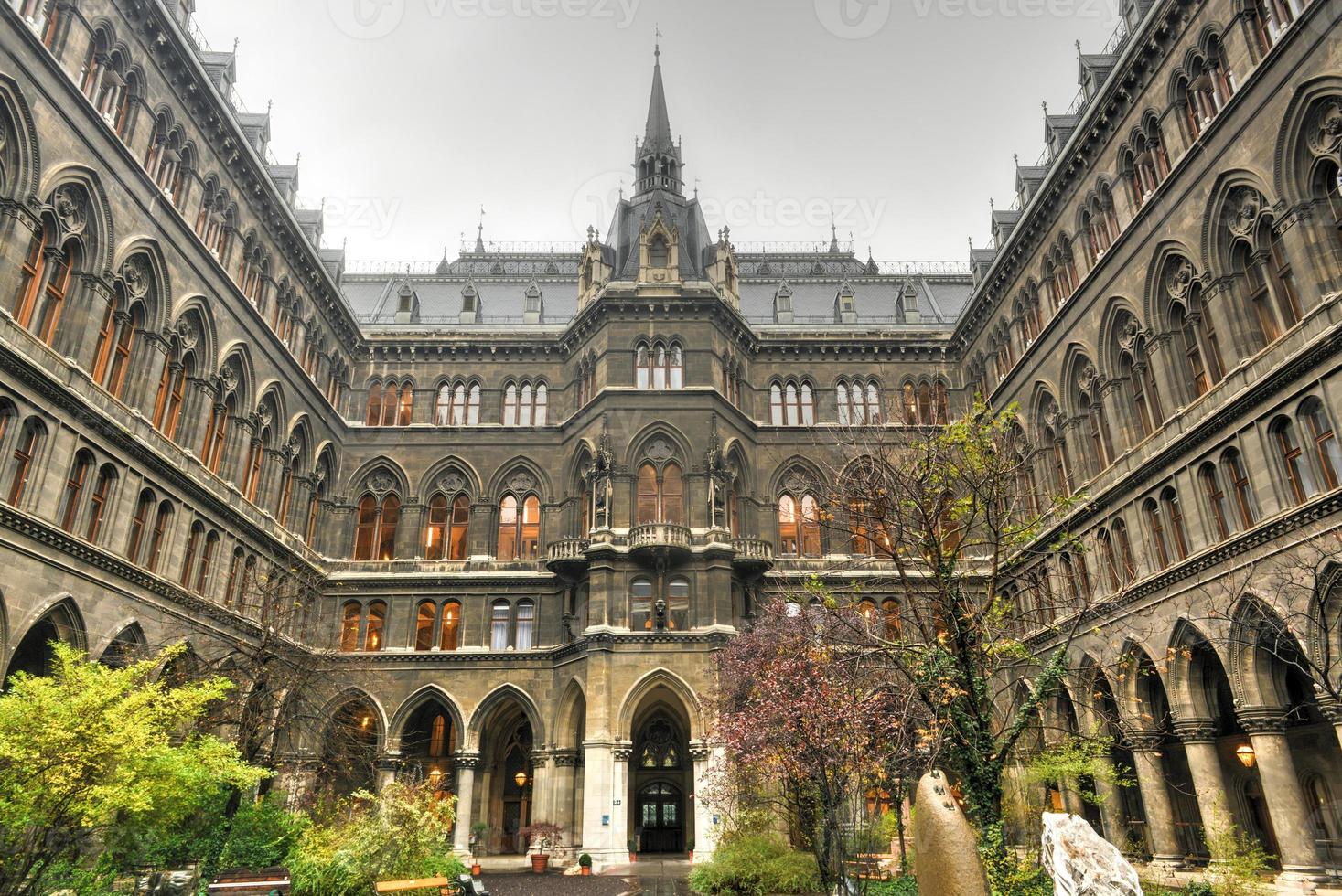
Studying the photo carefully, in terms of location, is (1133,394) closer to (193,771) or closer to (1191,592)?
(1191,592)

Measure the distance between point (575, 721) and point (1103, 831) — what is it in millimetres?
19158

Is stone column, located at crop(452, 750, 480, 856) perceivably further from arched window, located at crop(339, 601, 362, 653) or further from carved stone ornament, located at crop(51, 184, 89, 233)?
carved stone ornament, located at crop(51, 184, 89, 233)

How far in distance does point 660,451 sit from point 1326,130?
80.2ft

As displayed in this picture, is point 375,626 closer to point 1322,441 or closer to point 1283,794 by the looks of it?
point 1283,794

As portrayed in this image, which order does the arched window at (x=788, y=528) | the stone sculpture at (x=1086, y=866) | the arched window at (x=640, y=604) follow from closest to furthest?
the stone sculpture at (x=1086, y=866), the arched window at (x=640, y=604), the arched window at (x=788, y=528)

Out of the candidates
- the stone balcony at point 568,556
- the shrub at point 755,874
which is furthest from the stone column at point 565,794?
the shrub at point 755,874

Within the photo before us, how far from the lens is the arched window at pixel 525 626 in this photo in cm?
3962

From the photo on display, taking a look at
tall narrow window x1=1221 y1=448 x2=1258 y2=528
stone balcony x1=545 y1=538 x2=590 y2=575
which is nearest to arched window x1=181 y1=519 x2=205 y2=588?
stone balcony x1=545 y1=538 x2=590 y2=575

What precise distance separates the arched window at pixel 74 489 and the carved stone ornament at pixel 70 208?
220 inches

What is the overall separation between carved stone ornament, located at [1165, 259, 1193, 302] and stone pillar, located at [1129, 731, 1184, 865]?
12.5 m

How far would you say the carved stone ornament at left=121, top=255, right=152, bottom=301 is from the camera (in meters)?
25.8

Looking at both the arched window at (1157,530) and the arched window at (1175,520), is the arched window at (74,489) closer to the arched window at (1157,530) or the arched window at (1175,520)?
the arched window at (1175,520)

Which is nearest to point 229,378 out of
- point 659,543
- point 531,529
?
point 531,529

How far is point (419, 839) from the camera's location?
63.4ft
